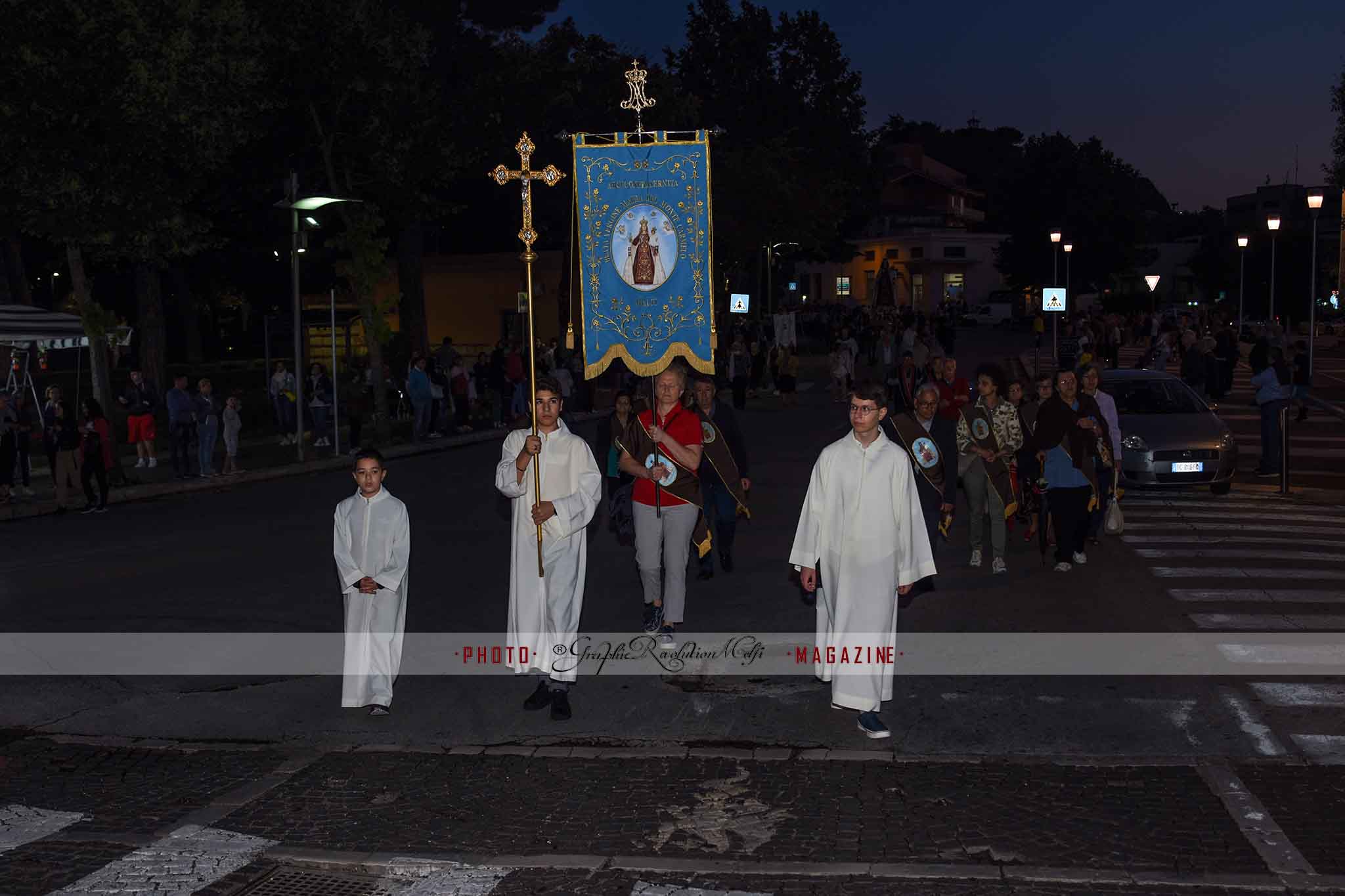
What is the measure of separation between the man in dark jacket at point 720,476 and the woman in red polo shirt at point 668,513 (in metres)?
1.39

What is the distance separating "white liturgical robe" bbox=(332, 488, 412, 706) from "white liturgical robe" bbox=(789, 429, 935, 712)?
2.39m

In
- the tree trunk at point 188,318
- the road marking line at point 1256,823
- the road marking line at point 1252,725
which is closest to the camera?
the road marking line at point 1256,823

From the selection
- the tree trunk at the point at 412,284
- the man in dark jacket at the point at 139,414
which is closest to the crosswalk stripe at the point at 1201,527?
the man in dark jacket at the point at 139,414

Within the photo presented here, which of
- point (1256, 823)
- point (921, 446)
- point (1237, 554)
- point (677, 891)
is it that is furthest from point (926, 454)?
point (677, 891)

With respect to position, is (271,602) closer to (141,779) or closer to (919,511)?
(141,779)

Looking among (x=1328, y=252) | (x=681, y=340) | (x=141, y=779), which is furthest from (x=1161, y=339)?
(x=1328, y=252)

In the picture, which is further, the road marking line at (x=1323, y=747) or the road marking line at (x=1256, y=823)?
the road marking line at (x=1323, y=747)

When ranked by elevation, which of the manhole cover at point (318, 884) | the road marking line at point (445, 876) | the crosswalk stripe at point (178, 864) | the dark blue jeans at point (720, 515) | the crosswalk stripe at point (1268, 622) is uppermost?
the dark blue jeans at point (720, 515)

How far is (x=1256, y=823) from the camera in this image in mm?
6223

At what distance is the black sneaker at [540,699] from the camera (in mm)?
8320

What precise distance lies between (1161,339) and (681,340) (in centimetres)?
2982

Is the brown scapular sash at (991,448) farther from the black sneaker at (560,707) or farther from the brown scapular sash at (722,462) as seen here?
the black sneaker at (560,707)

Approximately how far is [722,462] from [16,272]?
28286 mm

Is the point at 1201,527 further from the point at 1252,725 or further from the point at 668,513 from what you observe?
the point at 668,513
